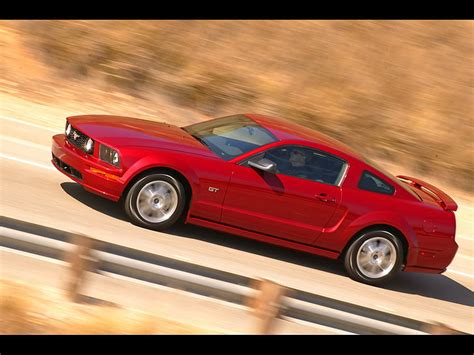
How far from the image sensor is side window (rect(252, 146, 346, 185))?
9.36 meters

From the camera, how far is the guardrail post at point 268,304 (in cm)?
654

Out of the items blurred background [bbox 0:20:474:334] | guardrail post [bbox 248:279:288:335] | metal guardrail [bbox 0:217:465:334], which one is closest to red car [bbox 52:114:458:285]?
blurred background [bbox 0:20:474:334]

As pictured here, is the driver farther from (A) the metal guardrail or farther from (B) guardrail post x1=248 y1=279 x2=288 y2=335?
(B) guardrail post x1=248 y1=279 x2=288 y2=335

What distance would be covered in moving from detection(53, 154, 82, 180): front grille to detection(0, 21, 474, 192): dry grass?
5.30 meters

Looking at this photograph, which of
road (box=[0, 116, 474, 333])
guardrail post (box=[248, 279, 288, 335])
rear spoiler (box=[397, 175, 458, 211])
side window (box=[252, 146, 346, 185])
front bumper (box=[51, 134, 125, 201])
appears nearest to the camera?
guardrail post (box=[248, 279, 288, 335])

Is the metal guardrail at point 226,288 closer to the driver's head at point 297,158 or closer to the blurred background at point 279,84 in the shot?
the driver's head at point 297,158

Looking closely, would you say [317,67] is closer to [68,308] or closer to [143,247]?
[143,247]

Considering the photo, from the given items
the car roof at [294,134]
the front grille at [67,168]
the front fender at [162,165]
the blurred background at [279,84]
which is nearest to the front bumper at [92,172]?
the front grille at [67,168]

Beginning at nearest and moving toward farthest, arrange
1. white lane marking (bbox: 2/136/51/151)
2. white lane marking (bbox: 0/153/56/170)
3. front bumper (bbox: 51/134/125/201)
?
1. front bumper (bbox: 51/134/125/201)
2. white lane marking (bbox: 0/153/56/170)
3. white lane marking (bbox: 2/136/51/151)

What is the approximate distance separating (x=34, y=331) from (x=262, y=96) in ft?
35.8

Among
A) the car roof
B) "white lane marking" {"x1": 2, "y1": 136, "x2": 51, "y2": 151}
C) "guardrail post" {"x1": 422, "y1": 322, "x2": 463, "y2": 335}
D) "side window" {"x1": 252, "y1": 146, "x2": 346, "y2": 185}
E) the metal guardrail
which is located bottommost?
"white lane marking" {"x1": 2, "y1": 136, "x2": 51, "y2": 151}

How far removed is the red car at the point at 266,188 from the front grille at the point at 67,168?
0.05 feet

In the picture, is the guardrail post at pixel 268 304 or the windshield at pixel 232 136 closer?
the guardrail post at pixel 268 304
